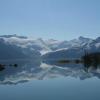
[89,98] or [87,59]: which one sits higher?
[89,98]

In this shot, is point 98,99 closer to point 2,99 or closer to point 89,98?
point 89,98

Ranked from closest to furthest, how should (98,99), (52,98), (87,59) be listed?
1. (98,99)
2. (52,98)
3. (87,59)

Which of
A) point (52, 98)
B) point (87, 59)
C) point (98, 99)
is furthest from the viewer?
point (87, 59)

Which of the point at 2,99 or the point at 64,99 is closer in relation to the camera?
the point at 64,99

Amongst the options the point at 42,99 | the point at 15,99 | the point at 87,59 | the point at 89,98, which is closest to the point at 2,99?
the point at 15,99

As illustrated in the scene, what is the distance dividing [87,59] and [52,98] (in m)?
153

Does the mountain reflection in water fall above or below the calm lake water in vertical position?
below

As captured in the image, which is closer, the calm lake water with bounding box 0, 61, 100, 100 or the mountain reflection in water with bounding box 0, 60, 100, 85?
the calm lake water with bounding box 0, 61, 100, 100

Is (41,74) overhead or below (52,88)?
below

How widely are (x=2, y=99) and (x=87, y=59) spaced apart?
152 metres

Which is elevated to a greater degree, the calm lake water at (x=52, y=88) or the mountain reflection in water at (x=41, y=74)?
the calm lake water at (x=52, y=88)

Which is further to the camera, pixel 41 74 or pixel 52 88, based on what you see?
pixel 41 74

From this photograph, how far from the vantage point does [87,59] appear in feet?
626

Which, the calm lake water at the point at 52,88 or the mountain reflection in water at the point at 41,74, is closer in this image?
the calm lake water at the point at 52,88
